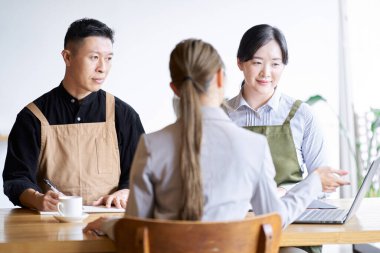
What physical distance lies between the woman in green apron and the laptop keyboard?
0.46 meters

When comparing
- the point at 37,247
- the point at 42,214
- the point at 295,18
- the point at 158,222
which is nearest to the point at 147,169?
the point at 158,222

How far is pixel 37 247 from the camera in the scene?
1999 millimetres

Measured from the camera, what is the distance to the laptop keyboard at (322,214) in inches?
89.9

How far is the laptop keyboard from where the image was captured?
2283mm

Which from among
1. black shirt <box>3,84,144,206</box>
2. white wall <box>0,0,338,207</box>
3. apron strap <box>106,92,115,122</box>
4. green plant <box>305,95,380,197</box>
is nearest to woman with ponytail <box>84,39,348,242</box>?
black shirt <box>3,84,144,206</box>

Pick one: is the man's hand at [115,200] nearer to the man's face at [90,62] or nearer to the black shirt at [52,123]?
the black shirt at [52,123]

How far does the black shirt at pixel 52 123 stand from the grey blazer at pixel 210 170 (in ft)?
3.02

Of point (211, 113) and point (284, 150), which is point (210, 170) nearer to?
point (211, 113)

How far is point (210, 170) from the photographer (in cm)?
184

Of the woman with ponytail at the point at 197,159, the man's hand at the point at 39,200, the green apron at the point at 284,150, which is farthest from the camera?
the green apron at the point at 284,150

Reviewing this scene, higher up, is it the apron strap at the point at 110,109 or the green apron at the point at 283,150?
the apron strap at the point at 110,109

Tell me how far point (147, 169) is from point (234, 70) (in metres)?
2.87

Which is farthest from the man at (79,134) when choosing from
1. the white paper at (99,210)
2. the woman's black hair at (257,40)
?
the woman's black hair at (257,40)

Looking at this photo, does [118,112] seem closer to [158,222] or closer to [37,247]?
[37,247]
